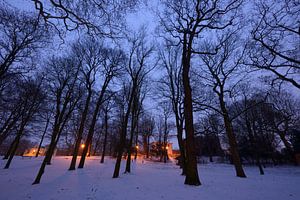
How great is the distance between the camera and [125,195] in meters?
6.36

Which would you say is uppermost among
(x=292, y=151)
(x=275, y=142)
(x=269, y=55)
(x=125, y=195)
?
(x=269, y=55)

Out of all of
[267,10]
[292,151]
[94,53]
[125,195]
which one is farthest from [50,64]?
[292,151]

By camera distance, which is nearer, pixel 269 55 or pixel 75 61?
pixel 269 55

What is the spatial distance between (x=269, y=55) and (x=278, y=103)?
22.0 metres

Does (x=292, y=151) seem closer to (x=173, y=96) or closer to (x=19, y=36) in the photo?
(x=173, y=96)

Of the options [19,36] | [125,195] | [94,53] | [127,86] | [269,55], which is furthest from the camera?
[127,86]

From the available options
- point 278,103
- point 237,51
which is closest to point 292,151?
point 278,103

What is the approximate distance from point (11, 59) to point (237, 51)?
643 inches

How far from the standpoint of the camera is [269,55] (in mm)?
11125

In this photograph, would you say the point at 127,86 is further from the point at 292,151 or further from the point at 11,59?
the point at 292,151

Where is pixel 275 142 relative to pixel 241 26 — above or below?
below

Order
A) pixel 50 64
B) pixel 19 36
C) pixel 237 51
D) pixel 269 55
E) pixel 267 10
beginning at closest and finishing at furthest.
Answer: pixel 19 36 < pixel 267 10 < pixel 269 55 < pixel 237 51 < pixel 50 64

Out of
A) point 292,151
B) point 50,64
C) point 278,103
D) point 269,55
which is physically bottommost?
point 292,151

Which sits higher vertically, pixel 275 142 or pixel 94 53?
pixel 94 53
